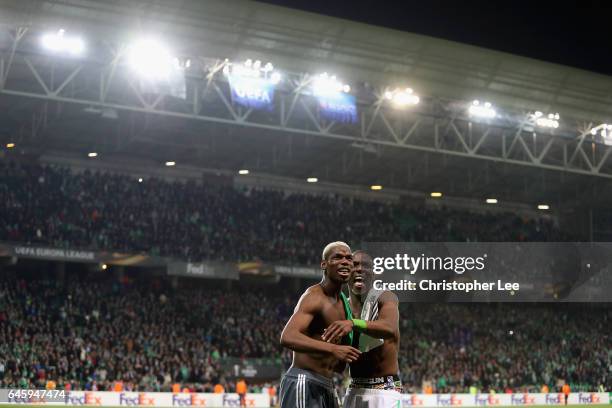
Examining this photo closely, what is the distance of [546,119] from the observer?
40062mm

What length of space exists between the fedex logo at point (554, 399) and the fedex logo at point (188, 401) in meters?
15.7

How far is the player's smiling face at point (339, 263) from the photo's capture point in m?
7.10

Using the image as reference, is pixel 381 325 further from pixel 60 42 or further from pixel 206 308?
pixel 206 308

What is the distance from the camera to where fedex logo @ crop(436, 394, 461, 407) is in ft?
124

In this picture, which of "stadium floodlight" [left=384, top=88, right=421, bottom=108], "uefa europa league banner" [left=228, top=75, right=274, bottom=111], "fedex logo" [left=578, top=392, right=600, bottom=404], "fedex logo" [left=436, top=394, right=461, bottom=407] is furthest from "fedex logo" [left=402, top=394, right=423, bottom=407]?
"uefa europa league banner" [left=228, top=75, right=274, bottom=111]

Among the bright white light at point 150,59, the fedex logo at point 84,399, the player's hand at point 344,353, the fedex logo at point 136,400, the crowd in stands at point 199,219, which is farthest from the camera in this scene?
the crowd in stands at point 199,219

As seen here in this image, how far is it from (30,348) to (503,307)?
25.7 metres

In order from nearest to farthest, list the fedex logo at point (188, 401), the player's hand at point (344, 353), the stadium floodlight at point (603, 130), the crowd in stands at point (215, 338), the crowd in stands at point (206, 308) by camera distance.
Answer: the player's hand at point (344, 353), the fedex logo at point (188, 401), the crowd in stands at point (215, 338), the crowd in stands at point (206, 308), the stadium floodlight at point (603, 130)

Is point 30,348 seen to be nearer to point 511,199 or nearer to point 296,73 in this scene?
point 296,73

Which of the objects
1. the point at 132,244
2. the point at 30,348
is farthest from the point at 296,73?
the point at 30,348

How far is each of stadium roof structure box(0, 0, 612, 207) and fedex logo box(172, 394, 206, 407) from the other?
9.91 m

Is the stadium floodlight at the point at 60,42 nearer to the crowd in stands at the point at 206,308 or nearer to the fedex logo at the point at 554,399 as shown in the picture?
the crowd in stands at the point at 206,308

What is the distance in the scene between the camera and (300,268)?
145 ft

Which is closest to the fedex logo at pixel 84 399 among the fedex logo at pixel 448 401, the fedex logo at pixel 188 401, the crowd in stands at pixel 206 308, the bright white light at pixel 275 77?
the crowd in stands at pixel 206 308
